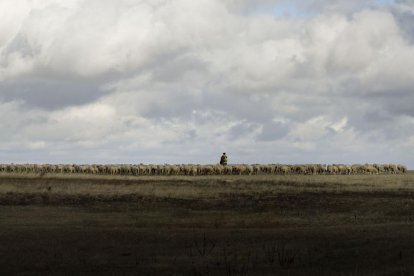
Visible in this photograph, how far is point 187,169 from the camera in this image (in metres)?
92.8

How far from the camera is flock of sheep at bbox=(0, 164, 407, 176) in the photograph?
92.2m

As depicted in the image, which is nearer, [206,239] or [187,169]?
[206,239]

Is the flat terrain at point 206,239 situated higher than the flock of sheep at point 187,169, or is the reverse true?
the flock of sheep at point 187,169

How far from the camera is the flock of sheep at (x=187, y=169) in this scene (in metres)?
92.2

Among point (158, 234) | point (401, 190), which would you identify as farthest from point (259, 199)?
point (158, 234)

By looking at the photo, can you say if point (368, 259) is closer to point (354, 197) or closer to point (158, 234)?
point (158, 234)

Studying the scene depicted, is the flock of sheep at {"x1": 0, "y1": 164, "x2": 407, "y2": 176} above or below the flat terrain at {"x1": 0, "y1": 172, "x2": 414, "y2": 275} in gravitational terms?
above

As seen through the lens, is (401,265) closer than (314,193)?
Yes

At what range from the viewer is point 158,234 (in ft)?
72.1

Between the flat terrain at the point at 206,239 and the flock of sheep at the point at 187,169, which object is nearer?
the flat terrain at the point at 206,239

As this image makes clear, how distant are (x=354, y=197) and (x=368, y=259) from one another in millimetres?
25212

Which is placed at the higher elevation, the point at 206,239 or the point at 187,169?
the point at 187,169

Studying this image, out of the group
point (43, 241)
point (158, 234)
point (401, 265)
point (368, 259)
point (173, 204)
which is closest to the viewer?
point (401, 265)

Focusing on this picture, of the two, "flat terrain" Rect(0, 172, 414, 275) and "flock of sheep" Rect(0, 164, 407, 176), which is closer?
"flat terrain" Rect(0, 172, 414, 275)
